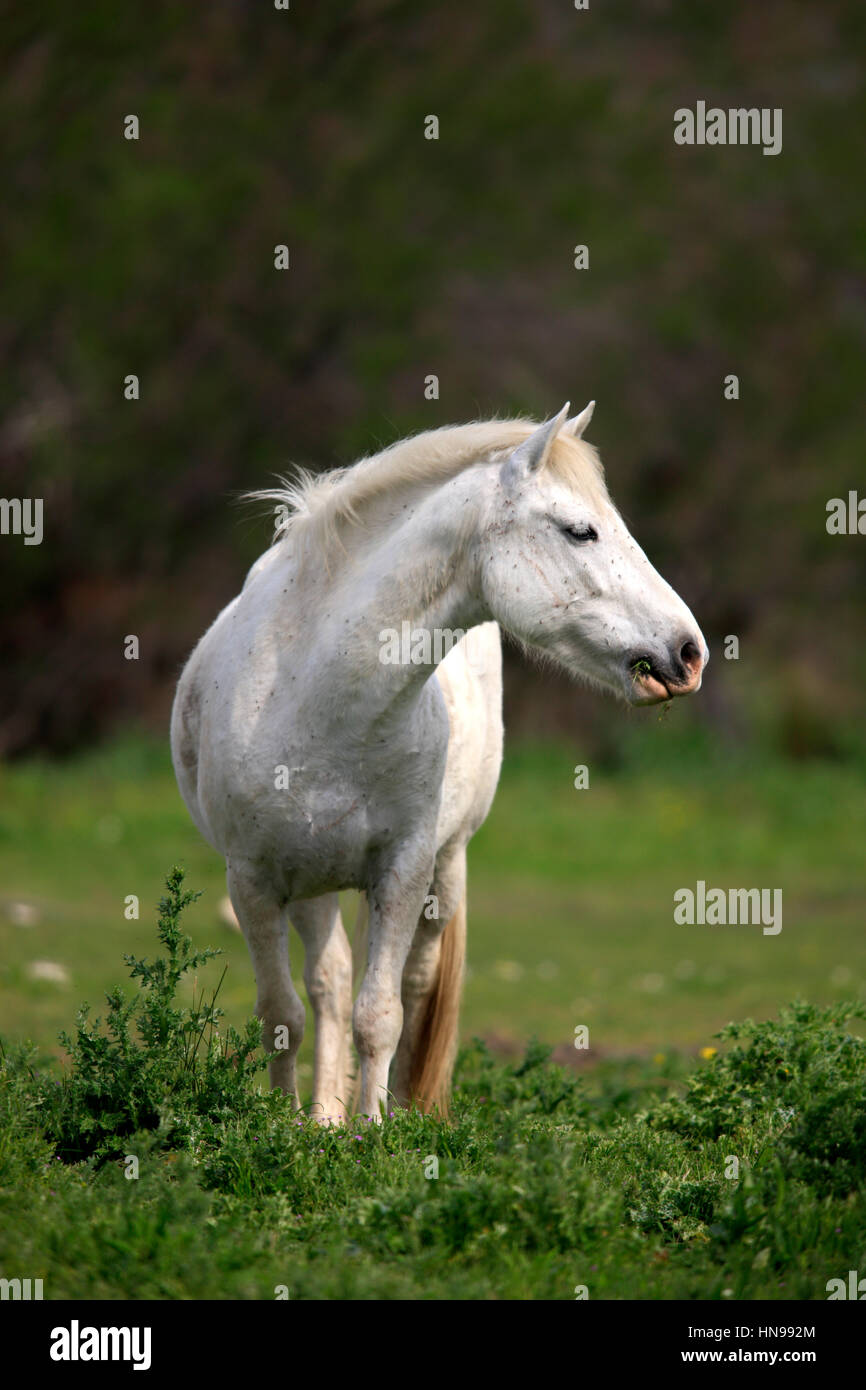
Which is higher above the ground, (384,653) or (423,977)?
(384,653)

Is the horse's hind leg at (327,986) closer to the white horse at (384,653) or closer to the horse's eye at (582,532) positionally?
the white horse at (384,653)

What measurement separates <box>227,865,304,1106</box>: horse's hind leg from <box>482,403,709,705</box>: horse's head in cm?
121

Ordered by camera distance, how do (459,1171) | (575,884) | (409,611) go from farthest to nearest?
(575,884) → (409,611) → (459,1171)

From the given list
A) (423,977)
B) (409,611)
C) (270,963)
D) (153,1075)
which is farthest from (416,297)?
(153,1075)

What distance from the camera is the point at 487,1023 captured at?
9.16 m

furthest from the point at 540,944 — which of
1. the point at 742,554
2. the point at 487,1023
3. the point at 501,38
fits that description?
the point at 501,38

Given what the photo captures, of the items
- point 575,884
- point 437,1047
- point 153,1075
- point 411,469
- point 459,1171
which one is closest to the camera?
point 459,1171

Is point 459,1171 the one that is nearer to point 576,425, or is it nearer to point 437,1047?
point 437,1047

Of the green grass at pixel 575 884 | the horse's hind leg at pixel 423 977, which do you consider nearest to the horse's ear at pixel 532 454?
the horse's hind leg at pixel 423 977

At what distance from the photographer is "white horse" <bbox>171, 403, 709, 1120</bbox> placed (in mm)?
4355

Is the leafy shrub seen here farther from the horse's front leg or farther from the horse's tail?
the horse's tail

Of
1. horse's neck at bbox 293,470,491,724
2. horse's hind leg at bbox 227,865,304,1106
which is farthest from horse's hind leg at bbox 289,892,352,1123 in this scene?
horse's neck at bbox 293,470,491,724

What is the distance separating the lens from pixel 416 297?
18.0 metres

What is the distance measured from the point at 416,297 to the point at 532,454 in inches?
561
